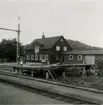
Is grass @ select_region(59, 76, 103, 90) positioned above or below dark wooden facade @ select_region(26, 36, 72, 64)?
below

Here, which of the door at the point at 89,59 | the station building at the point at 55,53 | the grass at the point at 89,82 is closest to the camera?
the grass at the point at 89,82

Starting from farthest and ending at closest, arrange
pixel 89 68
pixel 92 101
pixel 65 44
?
pixel 65 44 → pixel 89 68 → pixel 92 101

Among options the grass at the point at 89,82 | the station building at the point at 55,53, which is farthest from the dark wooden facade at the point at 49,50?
the grass at the point at 89,82

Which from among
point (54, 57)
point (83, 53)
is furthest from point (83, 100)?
point (54, 57)

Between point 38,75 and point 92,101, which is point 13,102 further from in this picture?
point 38,75

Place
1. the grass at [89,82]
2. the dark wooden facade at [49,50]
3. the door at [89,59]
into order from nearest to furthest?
the grass at [89,82] < the door at [89,59] < the dark wooden facade at [49,50]

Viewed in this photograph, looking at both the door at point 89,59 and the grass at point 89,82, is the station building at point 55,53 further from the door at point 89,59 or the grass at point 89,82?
the grass at point 89,82

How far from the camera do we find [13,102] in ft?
27.5

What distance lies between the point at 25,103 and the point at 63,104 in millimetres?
1568

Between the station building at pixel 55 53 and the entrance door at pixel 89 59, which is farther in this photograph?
the station building at pixel 55 53

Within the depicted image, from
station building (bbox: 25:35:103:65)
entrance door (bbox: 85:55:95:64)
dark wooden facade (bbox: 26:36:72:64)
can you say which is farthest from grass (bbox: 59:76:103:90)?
dark wooden facade (bbox: 26:36:72:64)

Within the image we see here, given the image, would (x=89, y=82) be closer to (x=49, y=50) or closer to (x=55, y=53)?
(x=49, y=50)

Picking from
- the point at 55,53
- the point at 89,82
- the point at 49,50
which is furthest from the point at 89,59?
the point at 89,82

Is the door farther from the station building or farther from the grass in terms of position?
the grass
